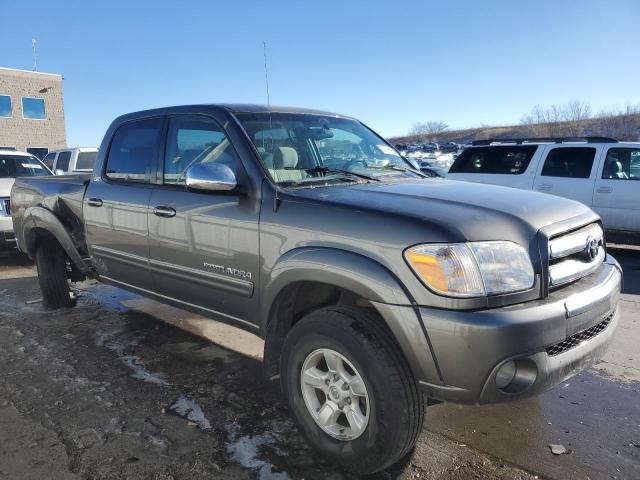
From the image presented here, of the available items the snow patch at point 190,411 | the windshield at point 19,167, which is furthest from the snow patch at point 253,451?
the windshield at point 19,167

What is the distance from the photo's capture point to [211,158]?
343 cm

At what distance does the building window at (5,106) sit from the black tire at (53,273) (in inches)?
1256

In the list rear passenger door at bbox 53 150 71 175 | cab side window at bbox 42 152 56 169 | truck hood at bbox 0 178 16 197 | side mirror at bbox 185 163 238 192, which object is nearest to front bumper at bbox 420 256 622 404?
side mirror at bbox 185 163 238 192

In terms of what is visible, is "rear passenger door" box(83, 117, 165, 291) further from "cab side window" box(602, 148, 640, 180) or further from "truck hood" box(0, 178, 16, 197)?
"cab side window" box(602, 148, 640, 180)

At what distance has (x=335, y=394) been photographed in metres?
2.64

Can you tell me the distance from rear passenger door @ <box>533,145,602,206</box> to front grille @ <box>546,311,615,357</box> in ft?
20.7

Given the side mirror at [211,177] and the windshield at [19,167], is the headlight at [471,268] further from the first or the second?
the windshield at [19,167]

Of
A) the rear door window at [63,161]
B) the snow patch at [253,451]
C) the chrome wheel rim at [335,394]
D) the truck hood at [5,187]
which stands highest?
the rear door window at [63,161]

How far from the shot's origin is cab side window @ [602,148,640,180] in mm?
8148

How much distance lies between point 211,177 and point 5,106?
35148 millimetres

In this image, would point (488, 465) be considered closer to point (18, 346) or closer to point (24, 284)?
point (18, 346)

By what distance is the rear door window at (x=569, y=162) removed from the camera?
848 cm

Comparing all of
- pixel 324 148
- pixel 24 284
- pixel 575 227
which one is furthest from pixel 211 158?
pixel 24 284

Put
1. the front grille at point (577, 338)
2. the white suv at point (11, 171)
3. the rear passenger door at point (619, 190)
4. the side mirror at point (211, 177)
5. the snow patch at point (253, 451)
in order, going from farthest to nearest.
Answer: the rear passenger door at point (619, 190) → the white suv at point (11, 171) → the side mirror at point (211, 177) → the snow patch at point (253, 451) → the front grille at point (577, 338)
